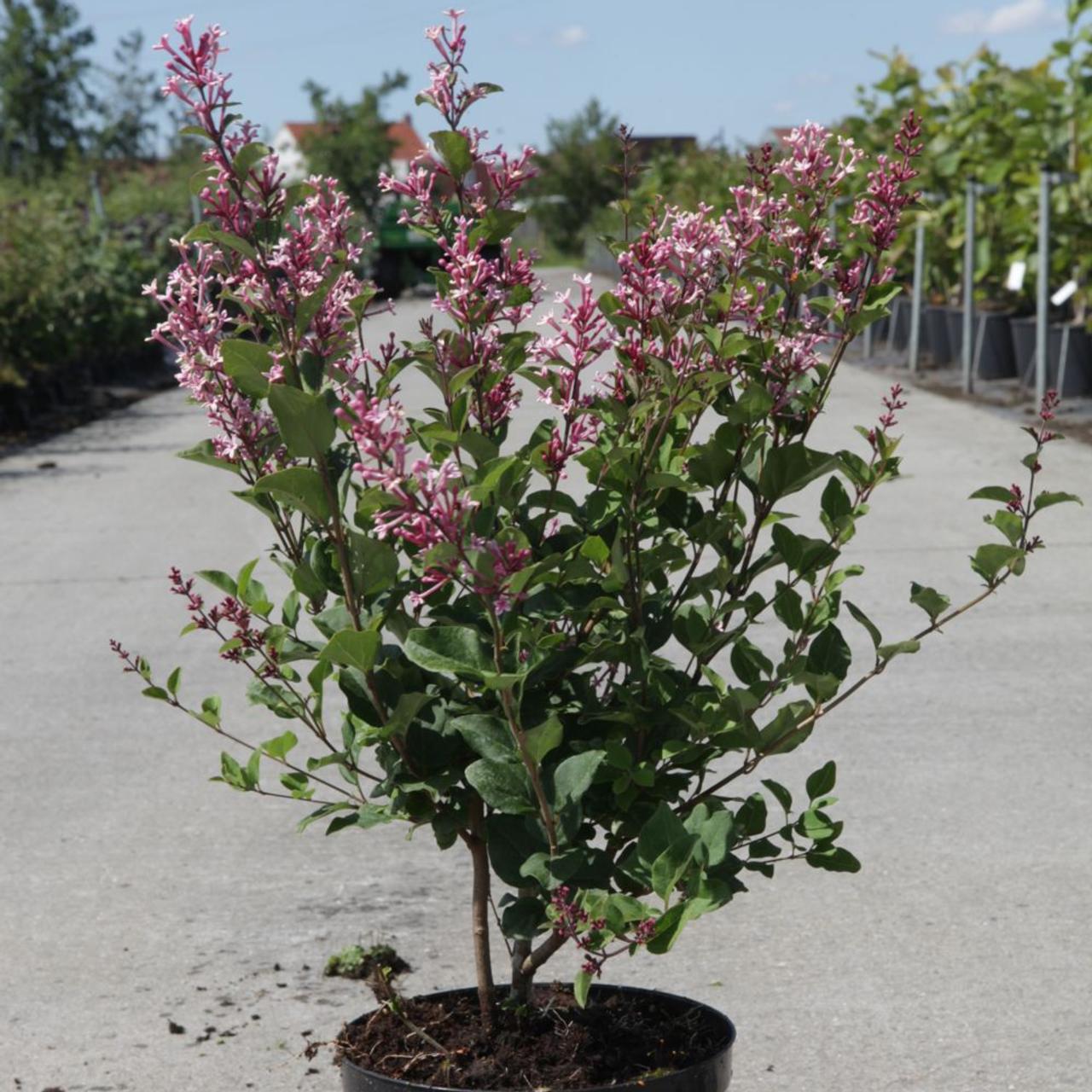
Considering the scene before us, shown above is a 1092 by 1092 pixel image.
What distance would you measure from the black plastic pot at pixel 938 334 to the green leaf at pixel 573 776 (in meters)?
17.4

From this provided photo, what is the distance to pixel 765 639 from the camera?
276 inches

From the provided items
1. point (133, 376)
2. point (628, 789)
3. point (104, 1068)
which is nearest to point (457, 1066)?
point (628, 789)

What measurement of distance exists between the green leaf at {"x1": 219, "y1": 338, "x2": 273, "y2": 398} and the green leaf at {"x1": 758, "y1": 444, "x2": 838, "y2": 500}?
26.9 inches

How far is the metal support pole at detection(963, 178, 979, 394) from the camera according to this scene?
16330 millimetres

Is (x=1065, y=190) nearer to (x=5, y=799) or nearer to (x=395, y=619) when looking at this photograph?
(x=5, y=799)

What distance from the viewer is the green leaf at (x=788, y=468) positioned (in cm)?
245

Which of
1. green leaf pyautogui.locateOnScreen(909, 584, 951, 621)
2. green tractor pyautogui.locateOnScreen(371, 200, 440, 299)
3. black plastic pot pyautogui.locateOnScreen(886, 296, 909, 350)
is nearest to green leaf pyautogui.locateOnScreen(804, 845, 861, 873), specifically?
green leaf pyautogui.locateOnScreen(909, 584, 951, 621)

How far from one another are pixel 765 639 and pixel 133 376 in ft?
55.9

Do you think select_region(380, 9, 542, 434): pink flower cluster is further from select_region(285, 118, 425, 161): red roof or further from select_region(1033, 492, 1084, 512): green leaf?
select_region(285, 118, 425, 161): red roof

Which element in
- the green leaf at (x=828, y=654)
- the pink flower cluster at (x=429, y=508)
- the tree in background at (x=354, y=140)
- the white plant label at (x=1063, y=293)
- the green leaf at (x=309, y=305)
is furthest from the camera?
the tree in background at (x=354, y=140)

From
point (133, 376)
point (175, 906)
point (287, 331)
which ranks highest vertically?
point (287, 331)

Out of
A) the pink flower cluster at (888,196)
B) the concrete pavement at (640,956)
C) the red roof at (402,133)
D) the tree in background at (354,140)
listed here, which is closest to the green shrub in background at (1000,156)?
the concrete pavement at (640,956)

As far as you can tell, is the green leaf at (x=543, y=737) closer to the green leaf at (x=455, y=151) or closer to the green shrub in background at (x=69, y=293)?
the green leaf at (x=455, y=151)

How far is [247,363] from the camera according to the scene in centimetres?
216
